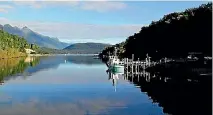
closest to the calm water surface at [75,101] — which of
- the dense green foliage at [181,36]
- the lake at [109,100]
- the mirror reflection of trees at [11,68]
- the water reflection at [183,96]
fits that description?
the lake at [109,100]

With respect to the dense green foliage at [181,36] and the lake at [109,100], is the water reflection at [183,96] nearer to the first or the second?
the lake at [109,100]

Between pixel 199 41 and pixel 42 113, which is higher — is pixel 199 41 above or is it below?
above

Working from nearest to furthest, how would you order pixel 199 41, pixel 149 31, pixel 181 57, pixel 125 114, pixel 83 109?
pixel 125 114, pixel 83 109, pixel 199 41, pixel 181 57, pixel 149 31

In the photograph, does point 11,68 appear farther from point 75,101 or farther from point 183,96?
point 183,96

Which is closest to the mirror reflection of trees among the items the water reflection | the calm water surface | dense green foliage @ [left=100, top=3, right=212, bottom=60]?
the calm water surface

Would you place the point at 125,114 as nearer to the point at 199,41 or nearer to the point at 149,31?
the point at 199,41

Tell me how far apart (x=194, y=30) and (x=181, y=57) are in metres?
10.9

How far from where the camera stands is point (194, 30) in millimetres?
94250

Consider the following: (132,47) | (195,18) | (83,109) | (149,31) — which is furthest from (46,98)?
(132,47)

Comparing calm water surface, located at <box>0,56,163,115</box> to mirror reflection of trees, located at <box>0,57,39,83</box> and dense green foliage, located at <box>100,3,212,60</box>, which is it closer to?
mirror reflection of trees, located at <box>0,57,39,83</box>

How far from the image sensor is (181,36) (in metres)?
99.9

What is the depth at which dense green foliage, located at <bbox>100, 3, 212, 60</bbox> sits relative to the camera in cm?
8965

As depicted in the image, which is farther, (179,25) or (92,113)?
(179,25)

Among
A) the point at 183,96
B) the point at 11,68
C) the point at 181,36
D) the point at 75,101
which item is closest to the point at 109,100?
the point at 75,101
